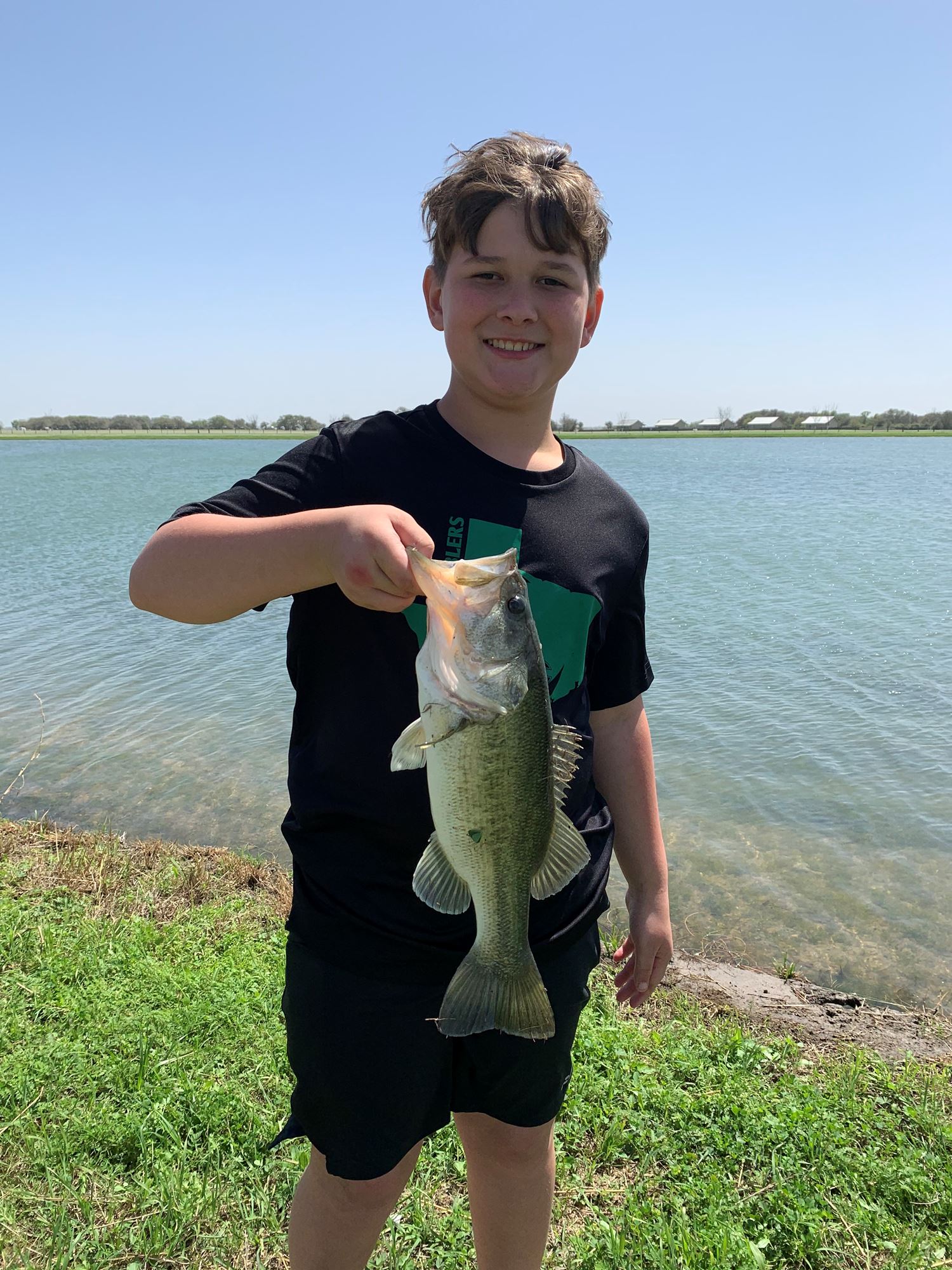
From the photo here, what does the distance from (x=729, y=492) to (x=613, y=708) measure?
124ft

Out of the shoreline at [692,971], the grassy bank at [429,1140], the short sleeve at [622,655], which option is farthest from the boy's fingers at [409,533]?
the shoreline at [692,971]

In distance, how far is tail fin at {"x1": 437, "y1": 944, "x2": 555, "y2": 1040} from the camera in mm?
2010

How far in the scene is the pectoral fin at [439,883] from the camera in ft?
6.45

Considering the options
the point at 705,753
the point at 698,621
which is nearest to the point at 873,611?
the point at 698,621

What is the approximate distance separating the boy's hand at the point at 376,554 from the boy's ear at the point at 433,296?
0.99 metres

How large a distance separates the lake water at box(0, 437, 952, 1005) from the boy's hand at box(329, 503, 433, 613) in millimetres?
4531

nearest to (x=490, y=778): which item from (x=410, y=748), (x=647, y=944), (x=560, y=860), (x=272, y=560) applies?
(x=410, y=748)

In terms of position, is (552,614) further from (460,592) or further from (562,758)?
(460,592)

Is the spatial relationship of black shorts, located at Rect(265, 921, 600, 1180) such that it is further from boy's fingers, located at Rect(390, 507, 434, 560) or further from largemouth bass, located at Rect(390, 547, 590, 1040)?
boy's fingers, located at Rect(390, 507, 434, 560)

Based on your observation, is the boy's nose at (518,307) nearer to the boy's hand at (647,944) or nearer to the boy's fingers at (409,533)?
the boy's fingers at (409,533)

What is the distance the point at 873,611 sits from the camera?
14.7 m

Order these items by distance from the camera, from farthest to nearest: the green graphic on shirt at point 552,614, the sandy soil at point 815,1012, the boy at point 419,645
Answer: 1. the sandy soil at point 815,1012
2. the green graphic on shirt at point 552,614
3. the boy at point 419,645

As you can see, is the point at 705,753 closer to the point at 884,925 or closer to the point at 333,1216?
the point at 884,925

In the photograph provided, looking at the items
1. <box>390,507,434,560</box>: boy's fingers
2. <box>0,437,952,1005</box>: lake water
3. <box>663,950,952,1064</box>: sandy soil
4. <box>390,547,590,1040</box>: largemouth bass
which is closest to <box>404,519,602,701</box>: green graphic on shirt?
<box>390,547,590,1040</box>: largemouth bass
